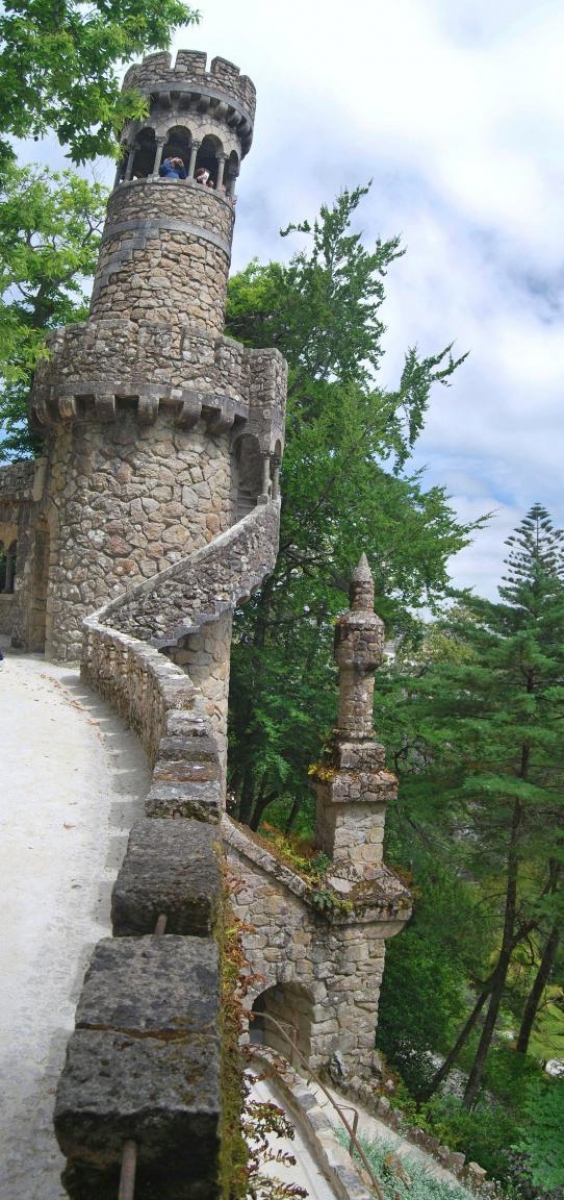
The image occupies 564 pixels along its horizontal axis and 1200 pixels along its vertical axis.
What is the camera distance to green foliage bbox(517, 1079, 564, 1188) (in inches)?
420

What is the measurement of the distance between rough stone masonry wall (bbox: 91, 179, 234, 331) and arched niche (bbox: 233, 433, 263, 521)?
2397 mm

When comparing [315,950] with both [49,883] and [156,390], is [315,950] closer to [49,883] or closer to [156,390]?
[49,883]

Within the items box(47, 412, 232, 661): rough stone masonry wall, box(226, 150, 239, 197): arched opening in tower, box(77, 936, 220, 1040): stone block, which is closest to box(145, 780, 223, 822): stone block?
box(77, 936, 220, 1040): stone block

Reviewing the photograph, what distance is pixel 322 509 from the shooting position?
18500 mm

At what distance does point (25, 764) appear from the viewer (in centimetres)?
662

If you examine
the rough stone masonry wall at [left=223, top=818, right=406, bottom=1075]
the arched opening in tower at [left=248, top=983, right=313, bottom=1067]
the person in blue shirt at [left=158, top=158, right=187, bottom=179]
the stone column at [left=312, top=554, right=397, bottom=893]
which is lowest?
the arched opening in tower at [left=248, top=983, right=313, bottom=1067]

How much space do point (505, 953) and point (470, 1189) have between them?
4392 millimetres

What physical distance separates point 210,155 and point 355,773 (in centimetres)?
1185

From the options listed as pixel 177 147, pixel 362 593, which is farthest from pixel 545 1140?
pixel 177 147

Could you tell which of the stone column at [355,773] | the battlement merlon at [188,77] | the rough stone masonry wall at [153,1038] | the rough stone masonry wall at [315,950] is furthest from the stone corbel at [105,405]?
the rough stone masonry wall at [153,1038]

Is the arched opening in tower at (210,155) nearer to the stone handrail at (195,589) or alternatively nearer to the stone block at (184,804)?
the stone handrail at (195,589)

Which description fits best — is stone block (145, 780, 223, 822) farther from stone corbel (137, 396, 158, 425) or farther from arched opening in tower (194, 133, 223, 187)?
arched opening in tower (194, 133, 223, 187)

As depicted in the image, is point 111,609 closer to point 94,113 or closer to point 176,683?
point 176,683

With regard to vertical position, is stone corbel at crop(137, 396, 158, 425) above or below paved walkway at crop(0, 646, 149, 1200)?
above
